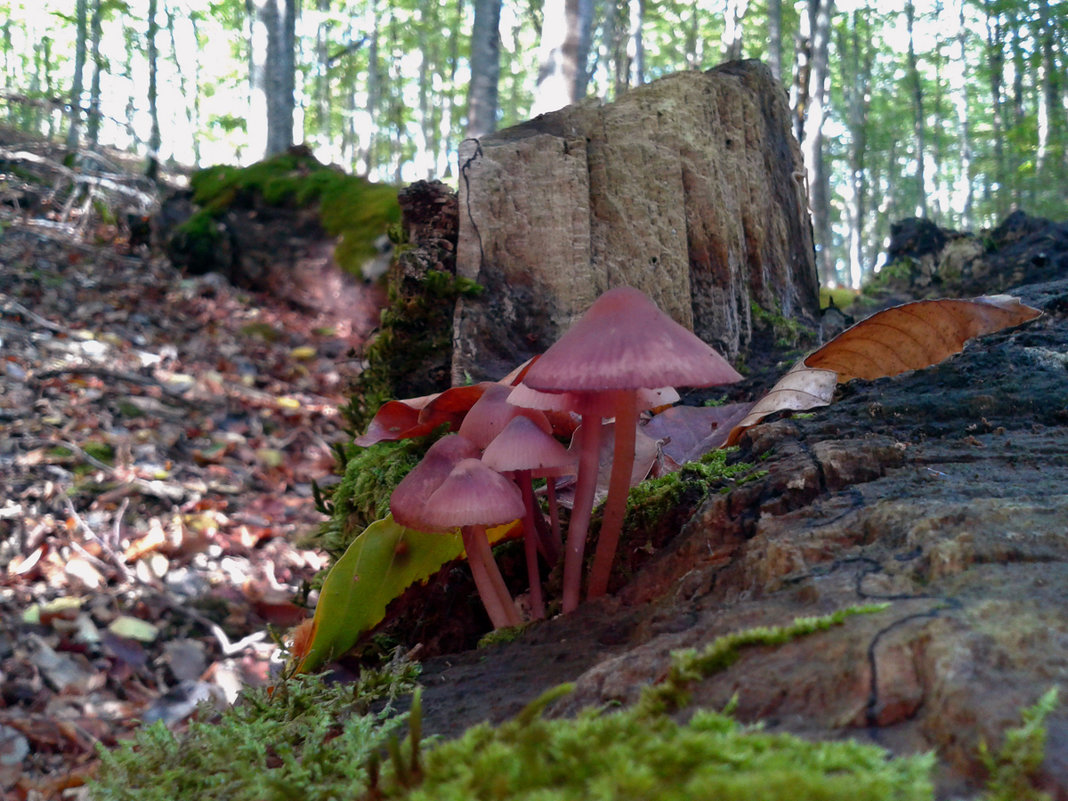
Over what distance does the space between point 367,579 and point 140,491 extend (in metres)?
3.37

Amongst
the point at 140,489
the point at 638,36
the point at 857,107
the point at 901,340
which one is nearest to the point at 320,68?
the point at 638,36

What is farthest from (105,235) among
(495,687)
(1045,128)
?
(1045,128)

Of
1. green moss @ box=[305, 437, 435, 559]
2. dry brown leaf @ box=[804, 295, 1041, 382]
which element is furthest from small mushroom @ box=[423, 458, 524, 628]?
dry brown leaf @ box=[804, 295, 1041, 382]

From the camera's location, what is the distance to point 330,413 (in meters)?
6.21

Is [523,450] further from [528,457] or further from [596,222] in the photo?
[596,222]

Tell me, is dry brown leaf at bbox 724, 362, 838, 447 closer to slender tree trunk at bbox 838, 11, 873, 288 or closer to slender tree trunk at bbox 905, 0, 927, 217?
slender tree trunk at bbox 838, 11, 873, 288

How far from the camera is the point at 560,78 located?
337 inches

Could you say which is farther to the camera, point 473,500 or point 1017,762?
point 473,500

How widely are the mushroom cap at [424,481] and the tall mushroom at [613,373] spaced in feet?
0.92

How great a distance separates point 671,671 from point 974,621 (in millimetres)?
346

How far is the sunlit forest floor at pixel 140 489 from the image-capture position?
3.31 metres

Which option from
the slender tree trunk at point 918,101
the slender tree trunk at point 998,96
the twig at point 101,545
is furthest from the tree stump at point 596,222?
the slender tree trunk at point 918,101

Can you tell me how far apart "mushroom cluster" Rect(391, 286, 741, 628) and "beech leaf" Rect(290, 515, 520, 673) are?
0.73ft

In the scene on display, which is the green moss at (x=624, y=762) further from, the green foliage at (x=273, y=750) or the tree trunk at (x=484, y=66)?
the tree trunk at (x=484, y=66)
